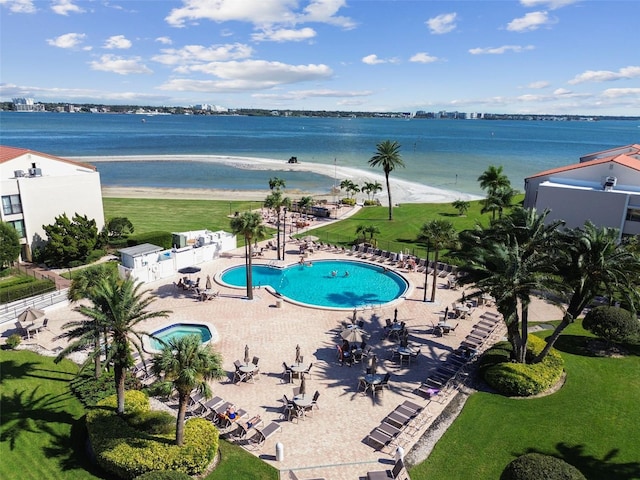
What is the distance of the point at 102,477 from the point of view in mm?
15672

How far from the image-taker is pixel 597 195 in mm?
34594

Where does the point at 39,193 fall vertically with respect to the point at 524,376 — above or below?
above

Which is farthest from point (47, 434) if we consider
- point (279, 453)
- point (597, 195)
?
point (597, 195)

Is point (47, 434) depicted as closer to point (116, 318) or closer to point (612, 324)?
point (116, 318)

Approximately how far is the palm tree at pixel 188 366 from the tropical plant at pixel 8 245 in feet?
84.5

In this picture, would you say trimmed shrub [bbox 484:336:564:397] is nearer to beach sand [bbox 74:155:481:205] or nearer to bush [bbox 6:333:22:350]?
bush [bbox 6:333:22:350]

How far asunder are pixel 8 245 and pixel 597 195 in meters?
46.9

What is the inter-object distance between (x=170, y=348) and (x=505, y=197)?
4080 cm

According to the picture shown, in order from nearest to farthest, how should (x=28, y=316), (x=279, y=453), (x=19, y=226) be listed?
(x=279, y=453) < (x=28, y=316) < (x=19, y=226)

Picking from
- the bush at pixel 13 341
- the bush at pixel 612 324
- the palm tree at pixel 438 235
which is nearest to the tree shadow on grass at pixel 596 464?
the bush at pixel 612 324

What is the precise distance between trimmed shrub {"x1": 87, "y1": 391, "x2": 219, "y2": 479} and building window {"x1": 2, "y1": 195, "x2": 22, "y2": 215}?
87.2 feet

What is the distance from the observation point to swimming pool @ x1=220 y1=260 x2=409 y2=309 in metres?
33.4

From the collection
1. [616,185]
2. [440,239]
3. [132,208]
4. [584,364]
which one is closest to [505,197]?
[616,185]

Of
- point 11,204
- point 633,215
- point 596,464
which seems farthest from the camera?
point 11,204
